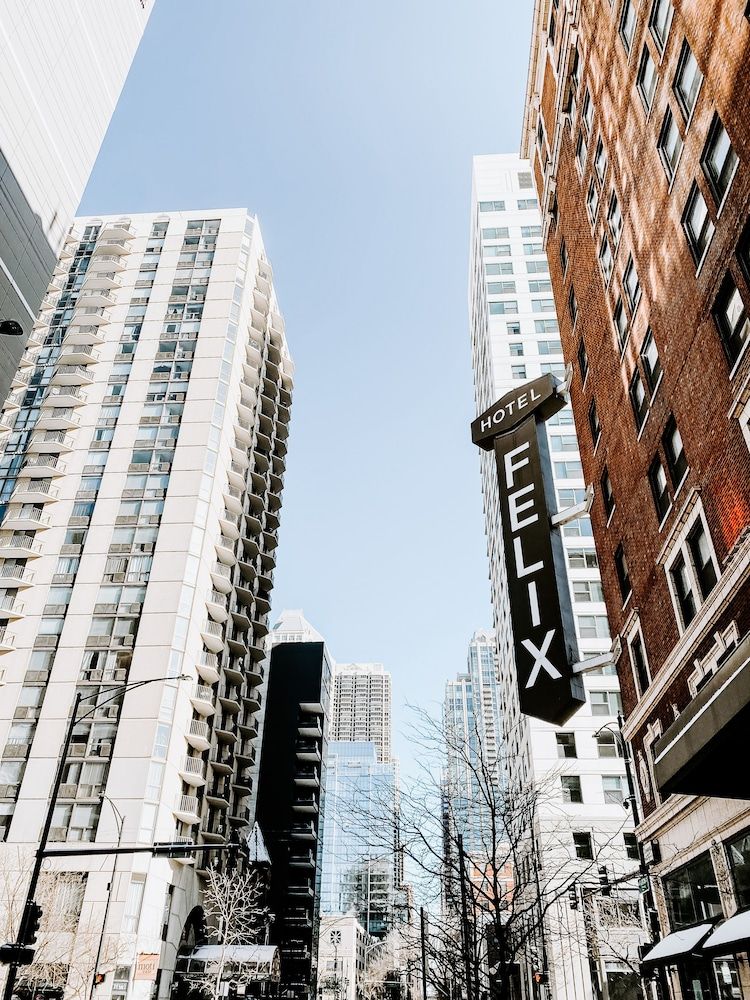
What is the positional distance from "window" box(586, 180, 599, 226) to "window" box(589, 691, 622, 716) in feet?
128

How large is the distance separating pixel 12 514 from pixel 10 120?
46053 mm

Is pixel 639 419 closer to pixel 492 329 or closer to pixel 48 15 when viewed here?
pixel 48 15

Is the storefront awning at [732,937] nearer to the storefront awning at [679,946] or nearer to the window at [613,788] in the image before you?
the storefront awning at [679,946]

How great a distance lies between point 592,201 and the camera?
27516 mm

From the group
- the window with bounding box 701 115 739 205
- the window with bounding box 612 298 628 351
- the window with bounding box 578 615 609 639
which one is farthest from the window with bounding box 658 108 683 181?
the window with bounding box 578 615 609 639

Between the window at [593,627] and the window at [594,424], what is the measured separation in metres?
32.0

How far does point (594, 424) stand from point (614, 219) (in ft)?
24.8

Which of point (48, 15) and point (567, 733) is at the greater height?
point (48, 15)

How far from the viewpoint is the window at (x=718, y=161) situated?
16.3 meters

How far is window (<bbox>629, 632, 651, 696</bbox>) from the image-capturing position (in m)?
24.1

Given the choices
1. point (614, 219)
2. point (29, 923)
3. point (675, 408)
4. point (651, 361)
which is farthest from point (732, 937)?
point (614, 219)

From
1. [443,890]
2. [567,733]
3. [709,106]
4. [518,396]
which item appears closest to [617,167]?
[709,106]

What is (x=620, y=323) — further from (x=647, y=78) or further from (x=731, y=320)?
(x=731, y=320)

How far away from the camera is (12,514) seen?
216 feet
